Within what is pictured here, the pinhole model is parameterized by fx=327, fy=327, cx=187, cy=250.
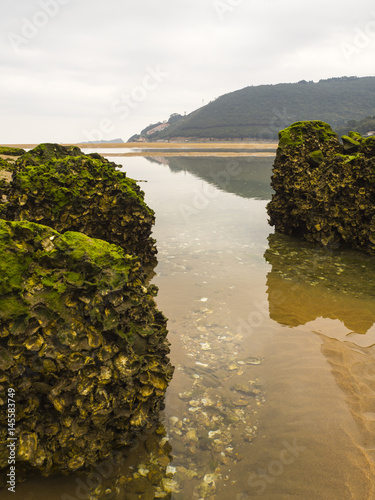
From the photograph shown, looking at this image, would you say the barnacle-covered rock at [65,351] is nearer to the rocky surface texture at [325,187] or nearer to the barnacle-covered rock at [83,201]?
the barnacle-covered rock at [83,201]

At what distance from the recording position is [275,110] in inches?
5748

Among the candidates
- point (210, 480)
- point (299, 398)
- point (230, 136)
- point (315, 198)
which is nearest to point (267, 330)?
point (299, 398)

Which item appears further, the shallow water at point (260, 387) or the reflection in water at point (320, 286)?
the reflection in water at point (320, 286)

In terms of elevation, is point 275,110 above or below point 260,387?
above

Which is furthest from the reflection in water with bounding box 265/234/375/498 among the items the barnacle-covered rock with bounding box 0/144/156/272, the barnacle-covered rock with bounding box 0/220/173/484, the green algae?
the barnacle-covered rock with bounding box 0/144/156/272

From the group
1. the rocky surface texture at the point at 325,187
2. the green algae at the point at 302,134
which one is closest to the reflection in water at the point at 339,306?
the rocky surface texture at the point at 325,187

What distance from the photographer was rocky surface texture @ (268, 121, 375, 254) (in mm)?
10336

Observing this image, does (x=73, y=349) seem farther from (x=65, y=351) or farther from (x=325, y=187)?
(x=325, y=187)

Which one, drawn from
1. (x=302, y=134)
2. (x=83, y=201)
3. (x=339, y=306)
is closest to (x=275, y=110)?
(x=302, y=134)

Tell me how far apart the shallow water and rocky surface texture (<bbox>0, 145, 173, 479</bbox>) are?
16.5 inches

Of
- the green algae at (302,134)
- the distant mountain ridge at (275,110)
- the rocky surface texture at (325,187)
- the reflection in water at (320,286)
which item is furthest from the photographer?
the distant mountain ridge at (275,110)

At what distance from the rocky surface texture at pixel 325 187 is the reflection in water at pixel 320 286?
0.73 m

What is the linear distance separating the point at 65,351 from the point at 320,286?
6.48 metres

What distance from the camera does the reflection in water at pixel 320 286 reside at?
22.0 feet
